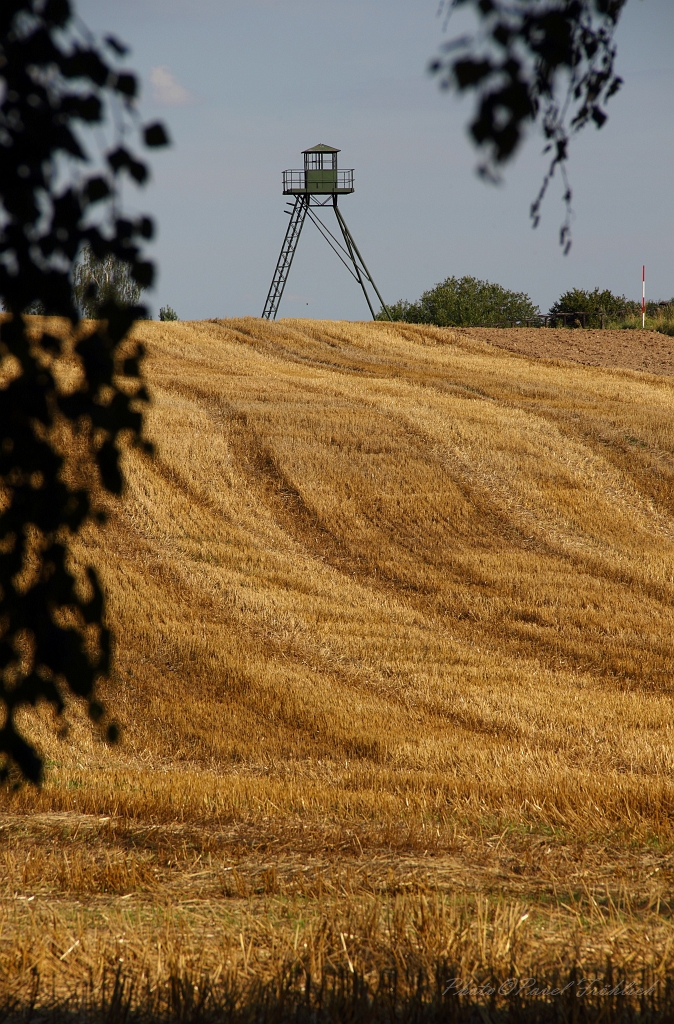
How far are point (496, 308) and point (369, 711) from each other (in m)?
75.3

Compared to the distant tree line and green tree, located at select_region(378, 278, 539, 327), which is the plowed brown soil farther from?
green tree, located at select_region(378, 278, 539, 327)

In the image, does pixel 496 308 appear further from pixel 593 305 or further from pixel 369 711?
pixel 369 711

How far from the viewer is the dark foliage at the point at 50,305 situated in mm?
2500

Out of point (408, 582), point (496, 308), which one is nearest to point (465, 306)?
point (496, 308)

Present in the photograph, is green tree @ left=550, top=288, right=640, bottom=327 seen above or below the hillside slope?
above

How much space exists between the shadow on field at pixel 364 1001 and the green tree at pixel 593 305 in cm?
4763

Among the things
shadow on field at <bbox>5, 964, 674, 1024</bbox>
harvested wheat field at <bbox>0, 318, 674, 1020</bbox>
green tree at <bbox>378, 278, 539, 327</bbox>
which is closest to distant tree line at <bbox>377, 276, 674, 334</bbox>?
green tree at <bbox>378, 278, 539, 327</bbox>

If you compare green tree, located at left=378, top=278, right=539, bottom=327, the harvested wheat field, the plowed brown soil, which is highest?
green tree, located at left=378, top=278, right=539, bottom=327

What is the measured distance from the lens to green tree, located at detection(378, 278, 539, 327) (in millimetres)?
77188

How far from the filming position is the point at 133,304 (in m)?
2.60

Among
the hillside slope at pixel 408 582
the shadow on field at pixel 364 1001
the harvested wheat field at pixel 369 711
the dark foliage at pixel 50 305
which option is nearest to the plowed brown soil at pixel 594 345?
the harvested wheat field at pixel 369 711

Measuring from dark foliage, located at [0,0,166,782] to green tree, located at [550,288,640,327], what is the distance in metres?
48.8

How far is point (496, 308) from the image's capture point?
8275 centimetres

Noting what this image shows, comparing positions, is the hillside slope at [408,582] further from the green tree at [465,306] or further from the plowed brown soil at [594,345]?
the green tree at [465,306]
